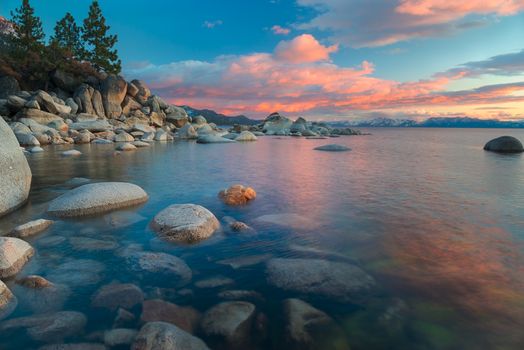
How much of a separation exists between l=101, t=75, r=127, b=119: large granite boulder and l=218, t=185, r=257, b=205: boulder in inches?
2119

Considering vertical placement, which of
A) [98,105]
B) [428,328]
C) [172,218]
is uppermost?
[98,105]

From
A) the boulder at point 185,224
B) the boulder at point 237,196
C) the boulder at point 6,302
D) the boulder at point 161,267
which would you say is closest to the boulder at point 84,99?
the boulder at point 237,196

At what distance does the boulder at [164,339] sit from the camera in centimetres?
358

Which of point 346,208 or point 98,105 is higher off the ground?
point 98,105

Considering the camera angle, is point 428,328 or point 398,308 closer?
point 428,328

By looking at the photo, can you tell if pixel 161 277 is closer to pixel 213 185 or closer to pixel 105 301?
pixel 105 301

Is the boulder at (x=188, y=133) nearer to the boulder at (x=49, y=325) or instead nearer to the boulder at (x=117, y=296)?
the boulder at (x=117, y=296)

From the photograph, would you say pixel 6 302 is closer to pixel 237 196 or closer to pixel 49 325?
A: pixel 49 325

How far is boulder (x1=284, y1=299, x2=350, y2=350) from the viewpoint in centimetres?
382

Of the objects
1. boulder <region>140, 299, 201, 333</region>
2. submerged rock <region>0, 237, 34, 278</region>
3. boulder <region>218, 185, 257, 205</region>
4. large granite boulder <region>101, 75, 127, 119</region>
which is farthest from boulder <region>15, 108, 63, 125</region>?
boulder <region>140, 299, 201, 333</region>

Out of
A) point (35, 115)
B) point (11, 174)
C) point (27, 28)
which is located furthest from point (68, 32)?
point (11, 174)

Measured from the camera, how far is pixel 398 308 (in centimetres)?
450

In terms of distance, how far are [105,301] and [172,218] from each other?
3.09m

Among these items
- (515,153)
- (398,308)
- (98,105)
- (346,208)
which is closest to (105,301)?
(398,308)
